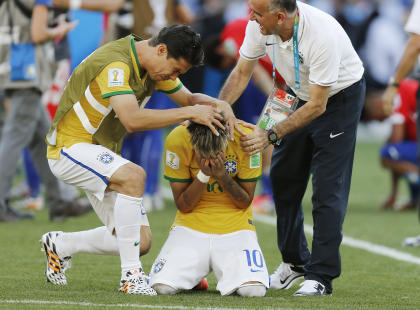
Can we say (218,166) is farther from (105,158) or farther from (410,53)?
(410,53)

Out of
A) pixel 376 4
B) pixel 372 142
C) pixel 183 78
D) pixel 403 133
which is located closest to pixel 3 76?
pixel 403 133

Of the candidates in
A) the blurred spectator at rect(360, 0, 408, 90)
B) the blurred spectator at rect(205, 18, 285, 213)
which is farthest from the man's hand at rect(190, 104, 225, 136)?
the blurred spectator at rect(360, 0, 408, 90)

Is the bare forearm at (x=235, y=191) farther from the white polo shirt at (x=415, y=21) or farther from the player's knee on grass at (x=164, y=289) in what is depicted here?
the white polo shirt at (x=415, y=21)

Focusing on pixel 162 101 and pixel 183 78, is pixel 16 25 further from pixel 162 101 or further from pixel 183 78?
pixel 183 78

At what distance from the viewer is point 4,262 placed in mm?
6934

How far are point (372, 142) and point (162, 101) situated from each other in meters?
11.3

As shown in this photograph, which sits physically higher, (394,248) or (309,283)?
(309,283)

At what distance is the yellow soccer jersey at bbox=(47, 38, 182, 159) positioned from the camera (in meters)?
5.60

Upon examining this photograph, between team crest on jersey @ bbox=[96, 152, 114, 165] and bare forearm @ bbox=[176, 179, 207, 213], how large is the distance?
A: 545 millimetres

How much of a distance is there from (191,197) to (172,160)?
271mm

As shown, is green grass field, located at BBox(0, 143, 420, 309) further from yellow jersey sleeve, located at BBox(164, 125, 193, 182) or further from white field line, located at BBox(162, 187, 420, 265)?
yellow jersey sleeve, located at BBox(164, 125, 193, 182)

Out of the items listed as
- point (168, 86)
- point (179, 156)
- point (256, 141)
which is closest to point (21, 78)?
point (168, 86)

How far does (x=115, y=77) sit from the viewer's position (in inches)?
221

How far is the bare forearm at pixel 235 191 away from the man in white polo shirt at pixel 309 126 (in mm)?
241
